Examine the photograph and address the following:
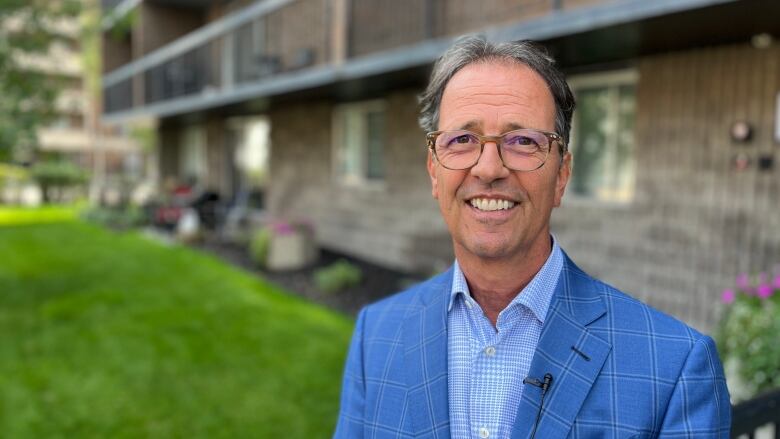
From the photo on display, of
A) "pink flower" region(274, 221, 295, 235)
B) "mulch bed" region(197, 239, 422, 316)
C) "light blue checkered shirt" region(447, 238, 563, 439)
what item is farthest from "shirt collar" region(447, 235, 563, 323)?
"pink flower" region(274, 221, 295, 235)

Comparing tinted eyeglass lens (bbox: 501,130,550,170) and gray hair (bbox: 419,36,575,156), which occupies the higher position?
gray hair (bbox: 419,36,575,156)

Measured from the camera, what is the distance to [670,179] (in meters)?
6.38

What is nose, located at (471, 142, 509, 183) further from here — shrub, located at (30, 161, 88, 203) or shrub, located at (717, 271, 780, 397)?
shrub, located at (30, 161, 88, 203)

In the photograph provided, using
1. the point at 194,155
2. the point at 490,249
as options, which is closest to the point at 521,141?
the point at 490,249

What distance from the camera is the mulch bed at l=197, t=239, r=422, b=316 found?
852cm

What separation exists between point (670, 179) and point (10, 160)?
26.2ft

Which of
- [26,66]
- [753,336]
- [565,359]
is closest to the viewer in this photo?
[565,359]

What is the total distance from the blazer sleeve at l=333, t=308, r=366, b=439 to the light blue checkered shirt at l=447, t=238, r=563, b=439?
0.79ft

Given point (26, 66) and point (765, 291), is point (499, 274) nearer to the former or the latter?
point (765, 291)

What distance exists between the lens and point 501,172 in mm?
1302

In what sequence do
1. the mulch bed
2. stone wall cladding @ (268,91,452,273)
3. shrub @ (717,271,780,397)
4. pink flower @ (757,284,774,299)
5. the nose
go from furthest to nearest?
stone wall cladding @ (268,91,452,273) → the mulch bed → pink flower @ (757,284,774,299) → shrub @ (717,271,780,397) → the nose

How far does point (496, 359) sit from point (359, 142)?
33.8 ft

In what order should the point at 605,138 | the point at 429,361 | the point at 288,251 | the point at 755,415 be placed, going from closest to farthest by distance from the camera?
the point at 429,361
the point at 755,415
the point at 605,138
the point at 288,251

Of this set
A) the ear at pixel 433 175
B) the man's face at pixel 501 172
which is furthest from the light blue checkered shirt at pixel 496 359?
the ear at pixel 433 175
